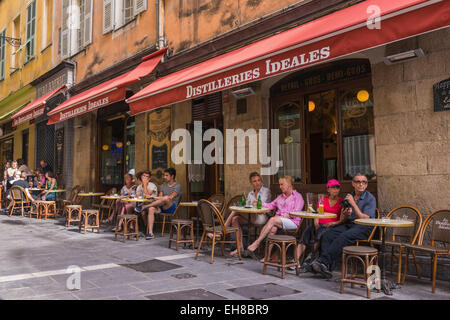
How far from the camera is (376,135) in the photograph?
17.5 ft

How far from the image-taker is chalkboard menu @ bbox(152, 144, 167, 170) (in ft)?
30.4

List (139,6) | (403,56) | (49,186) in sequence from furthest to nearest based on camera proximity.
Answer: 1. (49,186)
2. (139,6)
3. (403,56)

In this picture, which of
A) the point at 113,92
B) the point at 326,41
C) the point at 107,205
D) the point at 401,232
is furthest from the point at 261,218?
the point at 107,205

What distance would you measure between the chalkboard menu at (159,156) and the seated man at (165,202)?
1.15m

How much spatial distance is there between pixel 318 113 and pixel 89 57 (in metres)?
8.68

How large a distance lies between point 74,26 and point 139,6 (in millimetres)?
4431

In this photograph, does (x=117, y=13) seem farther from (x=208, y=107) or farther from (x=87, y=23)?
(x=208, y=107)

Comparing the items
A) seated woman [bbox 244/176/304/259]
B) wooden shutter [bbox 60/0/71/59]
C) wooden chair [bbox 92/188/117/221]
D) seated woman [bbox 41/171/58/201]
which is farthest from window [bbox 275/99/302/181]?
wooden shutter [bbox 60/0/71/59]

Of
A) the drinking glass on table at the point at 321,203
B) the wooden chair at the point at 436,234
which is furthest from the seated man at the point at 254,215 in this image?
the wooden chair at the point at 436,234

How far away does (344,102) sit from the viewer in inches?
240

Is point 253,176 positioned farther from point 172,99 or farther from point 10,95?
point 10,95

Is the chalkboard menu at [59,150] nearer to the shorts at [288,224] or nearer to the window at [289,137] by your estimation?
the window at [289,137]

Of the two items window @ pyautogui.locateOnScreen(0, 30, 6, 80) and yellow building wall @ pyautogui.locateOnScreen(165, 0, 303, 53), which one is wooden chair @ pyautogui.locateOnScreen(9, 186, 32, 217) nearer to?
yellow building wall @ pyautogui.locateOnScreen(165, 0, 303, 53)

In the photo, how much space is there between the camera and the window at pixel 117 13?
35.7 ft
